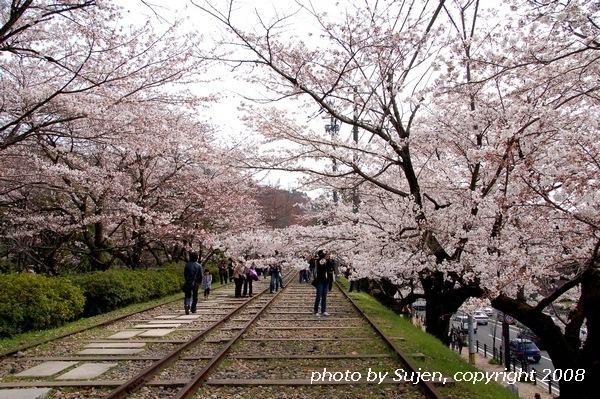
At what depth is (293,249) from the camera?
45.8 feet

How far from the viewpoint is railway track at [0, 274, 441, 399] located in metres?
5.28

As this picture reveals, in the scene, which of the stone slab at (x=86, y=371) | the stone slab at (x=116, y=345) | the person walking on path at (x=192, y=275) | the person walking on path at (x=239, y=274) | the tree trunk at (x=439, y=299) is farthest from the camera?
the person walking on path at (x=239, y=274)

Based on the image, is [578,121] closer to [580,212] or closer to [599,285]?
[580,212]

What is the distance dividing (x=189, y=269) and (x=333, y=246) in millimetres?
4074

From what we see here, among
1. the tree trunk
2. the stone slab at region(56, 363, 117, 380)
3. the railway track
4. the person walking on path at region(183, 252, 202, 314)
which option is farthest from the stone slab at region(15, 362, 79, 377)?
the tree trunk

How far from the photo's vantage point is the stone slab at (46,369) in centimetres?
596

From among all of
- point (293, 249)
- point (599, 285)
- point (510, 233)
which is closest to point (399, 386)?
point (599, 285)

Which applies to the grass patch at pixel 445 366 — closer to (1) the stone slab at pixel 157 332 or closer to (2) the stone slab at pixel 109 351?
(2) the stone slab at pixel 109 351

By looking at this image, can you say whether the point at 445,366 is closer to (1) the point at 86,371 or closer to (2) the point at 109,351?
(1) the point at 86,371

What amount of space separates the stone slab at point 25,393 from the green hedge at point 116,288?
7467 millimetres

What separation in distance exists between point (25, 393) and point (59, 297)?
6.16 m

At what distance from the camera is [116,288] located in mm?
13688

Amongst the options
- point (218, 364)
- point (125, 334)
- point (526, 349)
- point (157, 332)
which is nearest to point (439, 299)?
point (157, 332)

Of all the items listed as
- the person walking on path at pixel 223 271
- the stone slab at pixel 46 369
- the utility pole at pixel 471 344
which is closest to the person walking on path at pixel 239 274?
the utility pole at pixel 471 344
